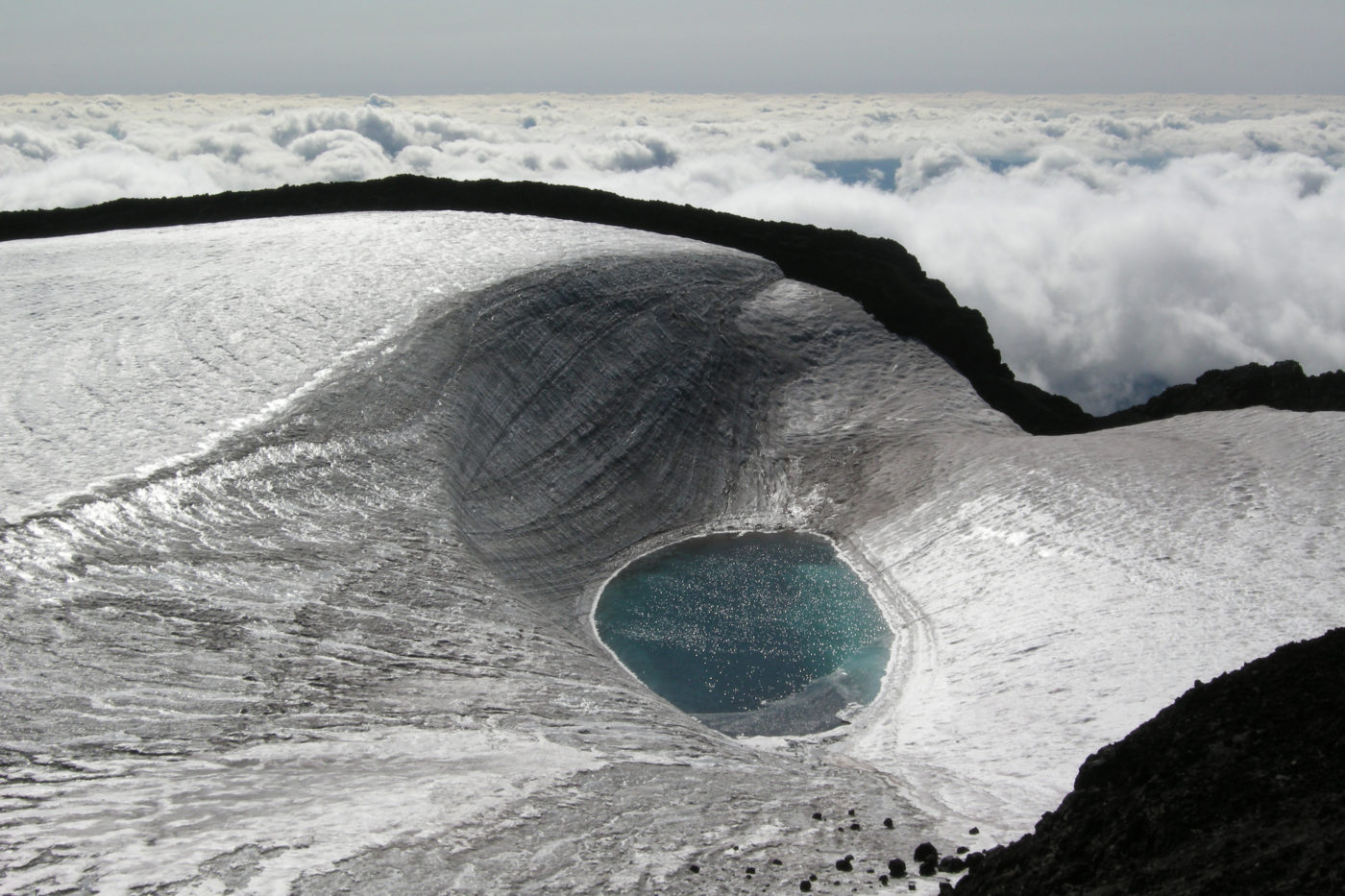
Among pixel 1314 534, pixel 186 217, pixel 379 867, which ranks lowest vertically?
pixel 379 867

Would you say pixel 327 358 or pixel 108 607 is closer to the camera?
pixel 108 607

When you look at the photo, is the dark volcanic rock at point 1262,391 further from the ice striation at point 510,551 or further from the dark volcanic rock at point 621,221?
the dark volcanic rock at point 621,221

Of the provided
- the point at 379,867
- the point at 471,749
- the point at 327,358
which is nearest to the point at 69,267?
the point at 327,358

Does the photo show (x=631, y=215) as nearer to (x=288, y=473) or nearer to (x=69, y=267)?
(x=69, y=267)

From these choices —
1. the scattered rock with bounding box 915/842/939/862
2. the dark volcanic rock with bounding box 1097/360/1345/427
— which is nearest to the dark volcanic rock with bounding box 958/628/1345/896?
the scattered rock with bounding box 915/842/939/862

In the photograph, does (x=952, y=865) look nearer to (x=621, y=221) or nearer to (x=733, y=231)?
(x=733, y=231)

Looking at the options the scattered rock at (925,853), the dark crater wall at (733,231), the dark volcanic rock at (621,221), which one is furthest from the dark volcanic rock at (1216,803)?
the dark volcanic rock at (621,221)

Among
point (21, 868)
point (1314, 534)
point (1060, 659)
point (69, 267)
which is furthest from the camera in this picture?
point (69, 267)
